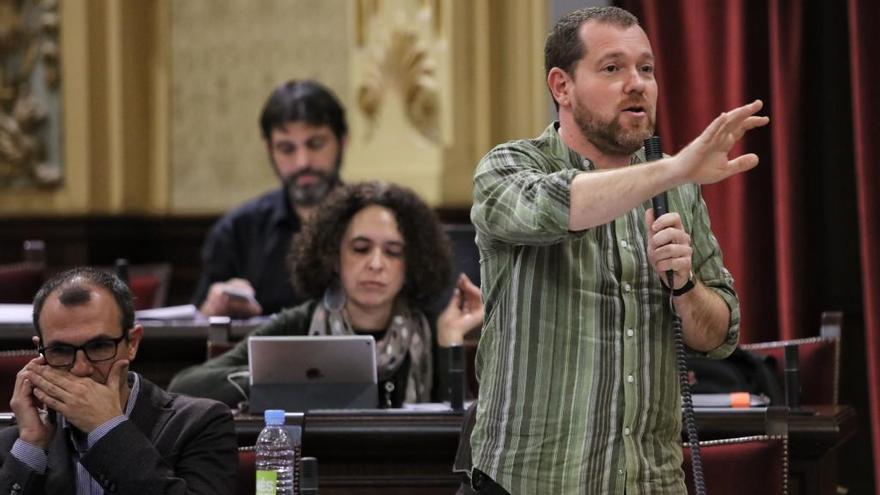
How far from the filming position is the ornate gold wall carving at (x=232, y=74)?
6348 millimetres

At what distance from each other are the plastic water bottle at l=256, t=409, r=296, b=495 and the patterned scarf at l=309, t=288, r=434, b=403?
0.88 meters

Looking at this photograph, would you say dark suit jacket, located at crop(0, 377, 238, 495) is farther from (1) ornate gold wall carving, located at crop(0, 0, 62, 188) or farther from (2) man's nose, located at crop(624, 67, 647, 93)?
(1) ornate gold wall carving, located at crop(0, 0, 62, 188)

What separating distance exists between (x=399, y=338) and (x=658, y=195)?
1868mm

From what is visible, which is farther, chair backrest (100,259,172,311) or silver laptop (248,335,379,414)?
chair backrest (100,259,172,311)

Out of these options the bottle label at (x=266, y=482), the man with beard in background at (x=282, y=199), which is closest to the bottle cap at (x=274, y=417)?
the bottle label at (x=266, y=482)

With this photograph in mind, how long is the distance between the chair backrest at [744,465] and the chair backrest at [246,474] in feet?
2.79

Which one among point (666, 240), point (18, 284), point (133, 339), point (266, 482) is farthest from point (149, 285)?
point (666, 240)

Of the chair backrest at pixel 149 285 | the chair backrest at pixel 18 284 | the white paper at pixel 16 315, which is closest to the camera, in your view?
the white paper at pixel 16 315

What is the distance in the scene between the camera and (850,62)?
14.8ft

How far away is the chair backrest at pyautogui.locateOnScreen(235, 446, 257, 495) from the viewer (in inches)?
113

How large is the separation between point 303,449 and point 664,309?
4.05ft

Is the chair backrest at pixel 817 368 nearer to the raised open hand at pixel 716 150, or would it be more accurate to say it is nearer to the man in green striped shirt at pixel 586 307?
the man in green striped shirt at pixel 586 307

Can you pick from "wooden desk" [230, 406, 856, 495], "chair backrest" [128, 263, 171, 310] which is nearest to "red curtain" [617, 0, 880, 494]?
"wooden desk" [230, 406, 856, 495]

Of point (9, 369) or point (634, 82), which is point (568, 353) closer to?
point (634, 82)
